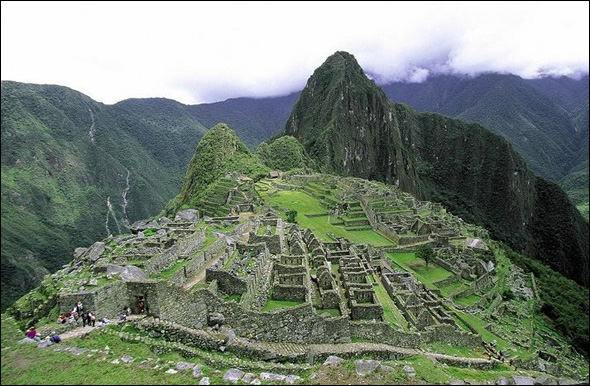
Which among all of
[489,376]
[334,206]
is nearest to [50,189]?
[334,206]

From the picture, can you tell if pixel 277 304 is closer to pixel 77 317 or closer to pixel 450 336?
pixel 77 317

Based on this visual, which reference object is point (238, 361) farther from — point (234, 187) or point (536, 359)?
point (234, 187)

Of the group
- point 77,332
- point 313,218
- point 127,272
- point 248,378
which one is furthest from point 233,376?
point 313,218

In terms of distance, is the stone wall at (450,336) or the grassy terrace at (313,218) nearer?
the stone wall at (450,336)

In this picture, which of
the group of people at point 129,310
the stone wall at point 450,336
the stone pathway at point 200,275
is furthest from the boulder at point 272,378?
the stone wall at point 450,336

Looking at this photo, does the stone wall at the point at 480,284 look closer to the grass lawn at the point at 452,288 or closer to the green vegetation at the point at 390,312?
the grass lawn at the point at 452,288

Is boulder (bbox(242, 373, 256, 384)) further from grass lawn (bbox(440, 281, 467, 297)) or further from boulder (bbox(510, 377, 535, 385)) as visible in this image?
grass lawn (bbox(440, 281, 467, 297))
